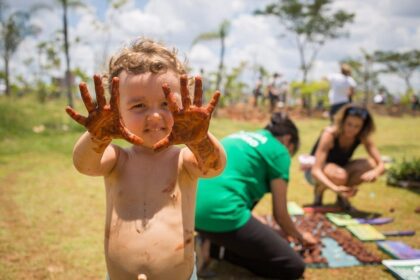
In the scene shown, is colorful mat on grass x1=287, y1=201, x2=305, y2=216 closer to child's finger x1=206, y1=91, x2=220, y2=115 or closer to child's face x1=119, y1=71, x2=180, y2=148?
child's face x1=119, y1=71, x2=180, y2=148

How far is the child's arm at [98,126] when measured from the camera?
1.45 metres

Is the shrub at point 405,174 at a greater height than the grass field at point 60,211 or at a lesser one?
greater

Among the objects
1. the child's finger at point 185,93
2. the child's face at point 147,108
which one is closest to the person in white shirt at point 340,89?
the child's face at point 147,108

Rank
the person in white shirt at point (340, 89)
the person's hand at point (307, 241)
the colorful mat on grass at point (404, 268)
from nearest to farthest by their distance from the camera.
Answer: the colorful mat on grass at point (404, 268) → the person's hand at point (307, 241) → the person in white shirt at point (340, 89)

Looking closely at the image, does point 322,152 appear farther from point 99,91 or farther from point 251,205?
point 99,91

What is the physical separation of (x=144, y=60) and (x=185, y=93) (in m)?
0.44

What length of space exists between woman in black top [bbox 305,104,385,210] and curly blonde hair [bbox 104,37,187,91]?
11.2ft

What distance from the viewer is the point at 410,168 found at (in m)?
6.13

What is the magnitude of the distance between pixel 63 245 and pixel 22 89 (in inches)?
807

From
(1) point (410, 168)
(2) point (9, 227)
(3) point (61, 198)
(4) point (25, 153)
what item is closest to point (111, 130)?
(2) point (9, 227)

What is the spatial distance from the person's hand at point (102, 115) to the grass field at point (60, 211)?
206cm

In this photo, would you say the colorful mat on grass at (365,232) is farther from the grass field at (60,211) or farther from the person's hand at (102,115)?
the person's hand at (102,115)

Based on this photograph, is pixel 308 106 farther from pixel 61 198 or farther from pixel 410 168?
pixel 61 198

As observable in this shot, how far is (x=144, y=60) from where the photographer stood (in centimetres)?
178
